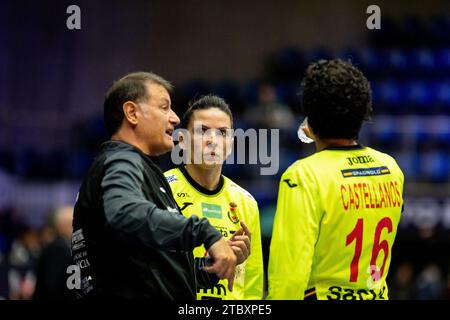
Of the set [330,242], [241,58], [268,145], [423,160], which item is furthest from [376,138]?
[330,242]

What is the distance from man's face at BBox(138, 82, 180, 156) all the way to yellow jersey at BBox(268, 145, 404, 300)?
0.70 metres

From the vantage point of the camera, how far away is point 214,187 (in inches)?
225

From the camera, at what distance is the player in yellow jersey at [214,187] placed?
554 centimetres

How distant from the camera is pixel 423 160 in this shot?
14141mm

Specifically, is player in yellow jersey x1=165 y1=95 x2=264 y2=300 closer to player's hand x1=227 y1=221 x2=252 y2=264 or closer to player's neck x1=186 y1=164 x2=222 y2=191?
player's neck x1=186 y1=164 x2=222 y2=191

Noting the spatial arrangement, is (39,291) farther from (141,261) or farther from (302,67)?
(302,67)

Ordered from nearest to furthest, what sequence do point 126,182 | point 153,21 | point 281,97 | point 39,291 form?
point 126,182 → point 39,291 → point 281,97 → point 153,21

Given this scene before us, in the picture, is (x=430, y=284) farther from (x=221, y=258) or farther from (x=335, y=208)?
(x=221, y=258)

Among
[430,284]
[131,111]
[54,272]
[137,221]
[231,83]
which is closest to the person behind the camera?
[137,221]

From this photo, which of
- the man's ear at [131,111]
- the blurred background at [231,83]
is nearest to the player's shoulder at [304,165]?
the man's ear at [131,111]

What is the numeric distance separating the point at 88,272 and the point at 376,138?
11.2 meters

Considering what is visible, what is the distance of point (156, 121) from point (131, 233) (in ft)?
2.70

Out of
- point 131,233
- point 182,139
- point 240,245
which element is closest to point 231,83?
point 182,139

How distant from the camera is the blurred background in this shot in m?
13.3
